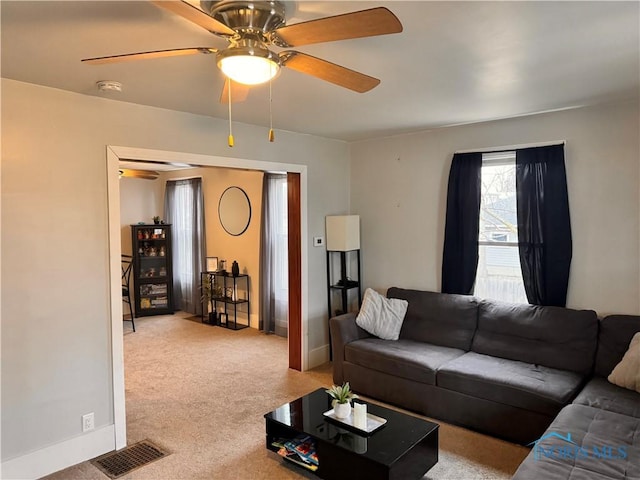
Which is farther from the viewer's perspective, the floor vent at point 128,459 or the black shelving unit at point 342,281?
the black shelving unit at point 342,281

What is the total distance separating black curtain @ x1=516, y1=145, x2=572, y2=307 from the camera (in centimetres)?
359

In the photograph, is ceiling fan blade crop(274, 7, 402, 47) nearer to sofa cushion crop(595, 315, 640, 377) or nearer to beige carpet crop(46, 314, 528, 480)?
beige carpet crop(46, 314, 528, 480)

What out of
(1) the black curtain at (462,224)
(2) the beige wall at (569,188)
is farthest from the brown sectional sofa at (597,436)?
(1) the black curtain at (462,224)

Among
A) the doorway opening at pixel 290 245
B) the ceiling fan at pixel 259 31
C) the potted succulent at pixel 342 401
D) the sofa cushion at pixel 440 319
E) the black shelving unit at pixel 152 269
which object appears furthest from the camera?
the black shelving unit at pixel 152 269

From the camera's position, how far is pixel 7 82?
256 cm

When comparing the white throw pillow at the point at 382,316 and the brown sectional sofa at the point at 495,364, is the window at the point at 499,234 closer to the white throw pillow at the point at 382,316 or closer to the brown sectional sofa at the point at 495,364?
the brown sectional sofa at the point at 495,364

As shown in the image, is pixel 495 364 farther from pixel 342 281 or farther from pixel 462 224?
pixel 342 281

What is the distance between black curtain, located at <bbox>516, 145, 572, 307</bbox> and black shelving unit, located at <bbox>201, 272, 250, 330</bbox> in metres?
3.88

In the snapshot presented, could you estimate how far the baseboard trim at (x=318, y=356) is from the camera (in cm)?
465

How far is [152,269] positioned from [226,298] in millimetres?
1608

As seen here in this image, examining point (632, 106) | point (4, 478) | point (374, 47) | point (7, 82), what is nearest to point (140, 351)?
point (4, 478)

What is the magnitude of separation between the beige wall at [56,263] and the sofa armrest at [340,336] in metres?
1.92

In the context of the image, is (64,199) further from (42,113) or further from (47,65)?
(47,65)

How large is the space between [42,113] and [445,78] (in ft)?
8.18
